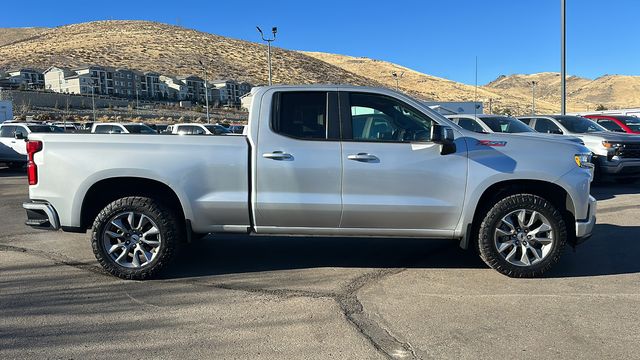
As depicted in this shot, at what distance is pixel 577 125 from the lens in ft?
44.6

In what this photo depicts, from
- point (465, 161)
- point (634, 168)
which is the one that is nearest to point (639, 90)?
point (634, 168)

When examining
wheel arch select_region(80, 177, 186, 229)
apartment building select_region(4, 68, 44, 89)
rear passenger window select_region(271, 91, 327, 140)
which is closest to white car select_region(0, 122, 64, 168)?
wheel arch select_region(80, 177, 186, 229)

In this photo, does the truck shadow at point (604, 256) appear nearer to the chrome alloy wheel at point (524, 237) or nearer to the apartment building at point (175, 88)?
the chrome alloy wheel at point (524, 237)

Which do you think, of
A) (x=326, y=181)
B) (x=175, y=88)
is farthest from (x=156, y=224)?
(x=175, y=88)

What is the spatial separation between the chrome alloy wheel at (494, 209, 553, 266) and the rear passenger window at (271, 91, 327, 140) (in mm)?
2093

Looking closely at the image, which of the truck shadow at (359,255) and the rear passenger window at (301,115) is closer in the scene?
the rear passenger window at (301,115)

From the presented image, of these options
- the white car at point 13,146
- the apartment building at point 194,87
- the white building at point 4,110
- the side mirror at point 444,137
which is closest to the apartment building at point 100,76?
the apartment building at point 194,87

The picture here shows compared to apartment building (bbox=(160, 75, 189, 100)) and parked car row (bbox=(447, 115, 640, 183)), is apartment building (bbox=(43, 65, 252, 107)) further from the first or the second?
parked car row (bbox=(447, 115, 640, 183))

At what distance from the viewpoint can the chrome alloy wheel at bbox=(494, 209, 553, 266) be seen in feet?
17.1

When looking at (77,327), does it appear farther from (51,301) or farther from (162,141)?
(162,141)

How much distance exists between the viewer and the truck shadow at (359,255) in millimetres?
5734

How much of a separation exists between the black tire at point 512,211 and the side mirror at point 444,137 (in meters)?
0.78

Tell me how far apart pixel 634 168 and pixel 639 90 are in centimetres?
15716

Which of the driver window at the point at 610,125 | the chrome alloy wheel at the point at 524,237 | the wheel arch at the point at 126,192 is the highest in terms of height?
the driver window at the point at 610,125
